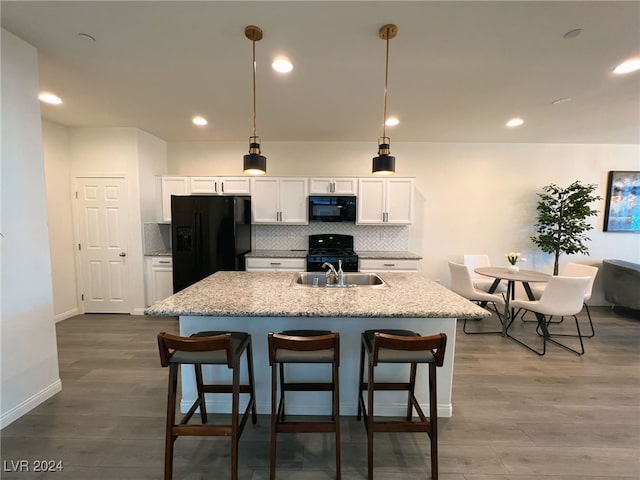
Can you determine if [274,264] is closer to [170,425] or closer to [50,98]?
[170,425]

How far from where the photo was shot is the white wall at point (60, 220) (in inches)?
144

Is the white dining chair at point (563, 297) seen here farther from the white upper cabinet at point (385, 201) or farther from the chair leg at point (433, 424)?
the chair leg at point (433, 424)

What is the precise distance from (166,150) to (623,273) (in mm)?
7111

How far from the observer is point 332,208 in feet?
13.7

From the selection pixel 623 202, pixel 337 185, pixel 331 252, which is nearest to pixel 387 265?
pixel 331 252

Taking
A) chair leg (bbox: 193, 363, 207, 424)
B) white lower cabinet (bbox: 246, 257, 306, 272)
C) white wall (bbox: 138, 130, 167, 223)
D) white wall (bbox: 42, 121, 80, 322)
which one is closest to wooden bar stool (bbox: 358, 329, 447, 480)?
chair leg (bbox: 193, 363, 207, 424)

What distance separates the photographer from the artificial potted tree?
13.1 feet

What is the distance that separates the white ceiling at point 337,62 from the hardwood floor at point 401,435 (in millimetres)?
2615

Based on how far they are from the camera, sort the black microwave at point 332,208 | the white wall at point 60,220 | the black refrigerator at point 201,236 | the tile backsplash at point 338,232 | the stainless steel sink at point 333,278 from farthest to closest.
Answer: the tile backsplash at point 338,232, the black microwave at point 332,208, the black refrigerator at point 201,236, the white wall at point 60,220, the stainless steel sink at point 333,278

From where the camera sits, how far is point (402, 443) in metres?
1.79

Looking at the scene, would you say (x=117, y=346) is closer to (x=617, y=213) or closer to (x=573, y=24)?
(x=573, y=24)

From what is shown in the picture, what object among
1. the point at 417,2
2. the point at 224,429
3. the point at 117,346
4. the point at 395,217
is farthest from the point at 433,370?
the point at 117,346

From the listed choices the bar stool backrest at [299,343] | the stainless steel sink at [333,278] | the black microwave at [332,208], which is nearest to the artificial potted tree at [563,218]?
the black microwave at [332,208]

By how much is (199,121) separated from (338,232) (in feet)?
8.19
